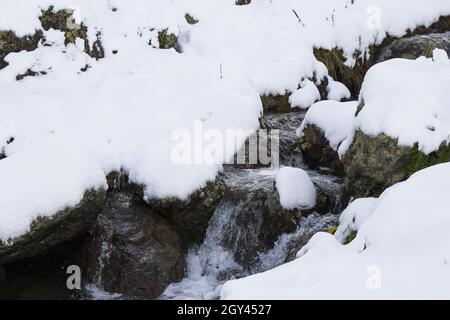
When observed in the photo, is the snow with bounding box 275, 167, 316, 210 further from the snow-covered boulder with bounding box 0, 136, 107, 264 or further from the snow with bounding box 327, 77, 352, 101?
the snow with bounding box 327, 77, 352, 101

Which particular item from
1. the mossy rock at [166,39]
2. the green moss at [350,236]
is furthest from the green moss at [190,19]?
the green moss at [350,236]

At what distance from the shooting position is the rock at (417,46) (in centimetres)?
903

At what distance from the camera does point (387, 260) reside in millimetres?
3521

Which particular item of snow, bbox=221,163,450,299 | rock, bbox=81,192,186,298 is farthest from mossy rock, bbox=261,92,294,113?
snow, bbox=221,163,450,299

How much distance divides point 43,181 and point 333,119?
413cm

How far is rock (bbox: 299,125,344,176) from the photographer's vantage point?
23.8 feet

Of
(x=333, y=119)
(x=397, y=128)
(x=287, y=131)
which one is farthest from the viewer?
(x=287, y=131)

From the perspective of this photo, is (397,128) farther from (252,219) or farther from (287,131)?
(287,131)

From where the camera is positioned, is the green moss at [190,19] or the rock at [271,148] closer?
the rock at [271,148]

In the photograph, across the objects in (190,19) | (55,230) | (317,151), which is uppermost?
(190,19)

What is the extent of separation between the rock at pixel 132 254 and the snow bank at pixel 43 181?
2.09 feet

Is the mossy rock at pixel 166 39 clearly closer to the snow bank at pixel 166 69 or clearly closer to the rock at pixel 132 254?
the snow bank at pixel 166 69

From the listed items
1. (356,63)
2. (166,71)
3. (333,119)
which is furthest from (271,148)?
(356,63)
